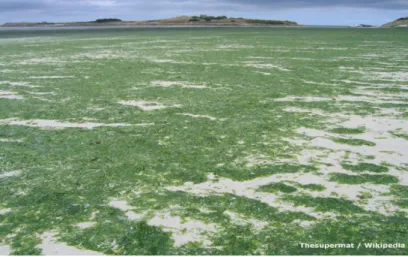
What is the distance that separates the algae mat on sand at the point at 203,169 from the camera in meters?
4.56

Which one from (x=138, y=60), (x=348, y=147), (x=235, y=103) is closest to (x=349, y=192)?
(x=348, y=147)

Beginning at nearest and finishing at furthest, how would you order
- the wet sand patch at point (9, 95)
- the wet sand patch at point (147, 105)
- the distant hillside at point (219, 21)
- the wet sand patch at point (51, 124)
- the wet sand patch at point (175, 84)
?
the wet sand patch at point (51, 124) < the wet sand patch at point (147, 105) < the wet sand patch at point (9, 95) < the wet sand patch at point (175, 84) < the distant hillside at point (219, 21)

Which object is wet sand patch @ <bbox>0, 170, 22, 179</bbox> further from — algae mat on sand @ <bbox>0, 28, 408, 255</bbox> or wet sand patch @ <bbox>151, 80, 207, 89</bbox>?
wet sand patch @ <bbox>151, 80, 207, 89</bbox>

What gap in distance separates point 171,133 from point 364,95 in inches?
253

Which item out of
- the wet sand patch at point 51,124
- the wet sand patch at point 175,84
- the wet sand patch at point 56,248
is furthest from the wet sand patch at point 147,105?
the wet sand patch at point 56,248

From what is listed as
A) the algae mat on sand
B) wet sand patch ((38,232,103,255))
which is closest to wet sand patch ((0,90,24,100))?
the algae mat on sand

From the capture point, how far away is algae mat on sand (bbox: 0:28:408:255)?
456 centimetres

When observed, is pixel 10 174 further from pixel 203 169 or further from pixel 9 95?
pixel 9 95

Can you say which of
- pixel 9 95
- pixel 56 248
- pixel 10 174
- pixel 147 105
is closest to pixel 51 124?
pixel 147 105

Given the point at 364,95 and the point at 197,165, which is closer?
the point at 197,165

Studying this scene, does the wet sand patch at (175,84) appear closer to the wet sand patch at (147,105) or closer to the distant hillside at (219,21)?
the wet sand patch at (147,105)

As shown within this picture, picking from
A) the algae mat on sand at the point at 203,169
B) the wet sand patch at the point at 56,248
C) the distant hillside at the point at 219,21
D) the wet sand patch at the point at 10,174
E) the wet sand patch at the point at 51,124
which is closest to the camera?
the wet sand patch at the point at 56,248

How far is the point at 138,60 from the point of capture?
70.9 feet

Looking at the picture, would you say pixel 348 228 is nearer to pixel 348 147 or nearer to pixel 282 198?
pixel 282 198
